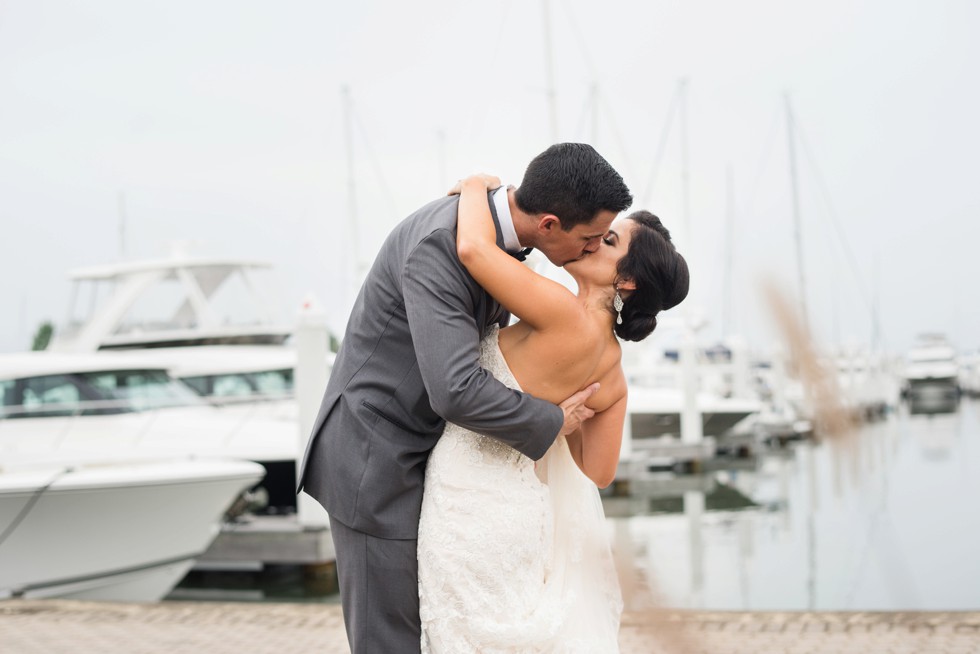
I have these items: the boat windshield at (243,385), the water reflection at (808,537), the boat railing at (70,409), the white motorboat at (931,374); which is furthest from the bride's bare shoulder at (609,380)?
the white motorboat at (931,374)

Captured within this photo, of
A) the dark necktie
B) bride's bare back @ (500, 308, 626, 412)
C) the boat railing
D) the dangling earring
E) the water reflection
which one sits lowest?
the water reflection

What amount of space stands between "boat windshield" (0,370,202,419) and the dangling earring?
10757mm

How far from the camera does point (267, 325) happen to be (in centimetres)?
1961

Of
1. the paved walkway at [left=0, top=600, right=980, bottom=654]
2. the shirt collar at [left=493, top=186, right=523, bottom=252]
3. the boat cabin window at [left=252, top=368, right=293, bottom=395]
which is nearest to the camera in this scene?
the shirt collar at [left=493, top=186, right=523, bottom=252]

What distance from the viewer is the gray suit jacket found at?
2.45 m

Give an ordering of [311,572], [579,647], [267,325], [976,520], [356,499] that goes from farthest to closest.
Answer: [267,325], [976,520], [311,572], [579,647], [356,499]

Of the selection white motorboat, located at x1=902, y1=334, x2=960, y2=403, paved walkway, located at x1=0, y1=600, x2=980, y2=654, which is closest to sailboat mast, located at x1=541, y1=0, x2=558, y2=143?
paved walkway, located at x1=0, y1=600, x2=980, y2=654

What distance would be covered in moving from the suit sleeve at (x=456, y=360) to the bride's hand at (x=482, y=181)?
0.26m

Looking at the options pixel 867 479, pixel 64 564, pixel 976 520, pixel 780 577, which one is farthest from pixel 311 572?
pixel 867 479

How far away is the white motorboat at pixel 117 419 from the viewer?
1180cm

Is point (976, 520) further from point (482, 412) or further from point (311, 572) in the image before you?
point (482, 412)

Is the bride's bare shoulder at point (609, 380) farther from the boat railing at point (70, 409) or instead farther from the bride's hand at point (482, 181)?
the boat railing at point (70, 409)

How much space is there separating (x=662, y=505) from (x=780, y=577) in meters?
6.33

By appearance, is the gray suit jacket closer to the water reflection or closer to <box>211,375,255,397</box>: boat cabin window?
the water reflection
